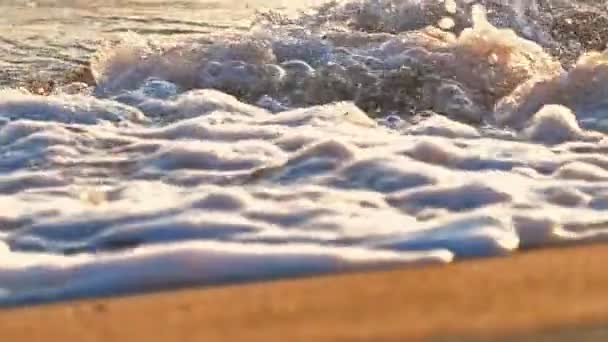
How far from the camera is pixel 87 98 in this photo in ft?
12.1

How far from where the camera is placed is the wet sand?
1735mm

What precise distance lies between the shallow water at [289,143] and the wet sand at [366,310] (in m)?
0.09

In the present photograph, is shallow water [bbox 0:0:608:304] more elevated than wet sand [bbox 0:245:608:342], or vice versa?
shallow water [bbox 0:0:608:304]

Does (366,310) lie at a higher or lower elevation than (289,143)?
lower

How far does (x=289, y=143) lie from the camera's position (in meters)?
3.02

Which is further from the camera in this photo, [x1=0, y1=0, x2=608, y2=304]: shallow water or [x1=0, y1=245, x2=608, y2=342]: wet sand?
[x1=0, y1=0, x2=608, y2=304]: shallow water

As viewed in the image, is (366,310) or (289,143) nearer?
(366,310)

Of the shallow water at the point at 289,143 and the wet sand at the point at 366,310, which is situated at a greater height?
the shallow water at the point at 289,143

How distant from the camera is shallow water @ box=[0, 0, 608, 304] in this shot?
7.08 ft

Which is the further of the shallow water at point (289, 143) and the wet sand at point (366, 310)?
the shallow water at point (289, 143)

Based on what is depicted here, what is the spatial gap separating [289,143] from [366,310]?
125cm

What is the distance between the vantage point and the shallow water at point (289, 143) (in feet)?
7.08

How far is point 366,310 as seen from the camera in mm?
1818

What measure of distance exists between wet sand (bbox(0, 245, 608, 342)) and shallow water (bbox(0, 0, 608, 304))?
0.09 m
